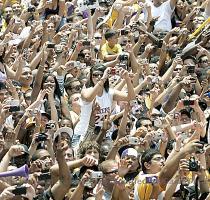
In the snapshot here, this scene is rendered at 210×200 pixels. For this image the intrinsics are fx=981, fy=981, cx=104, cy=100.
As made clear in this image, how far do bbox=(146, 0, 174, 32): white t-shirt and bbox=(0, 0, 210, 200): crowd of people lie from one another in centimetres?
2

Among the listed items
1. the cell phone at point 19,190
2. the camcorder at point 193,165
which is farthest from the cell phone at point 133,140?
the cell phone at point 19,190

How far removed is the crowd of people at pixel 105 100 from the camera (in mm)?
8219

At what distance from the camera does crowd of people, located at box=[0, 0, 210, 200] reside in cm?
822

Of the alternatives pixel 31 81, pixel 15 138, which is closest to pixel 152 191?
pixel 15 138

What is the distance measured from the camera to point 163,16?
14.1 metres

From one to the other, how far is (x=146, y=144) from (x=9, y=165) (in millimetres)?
1414

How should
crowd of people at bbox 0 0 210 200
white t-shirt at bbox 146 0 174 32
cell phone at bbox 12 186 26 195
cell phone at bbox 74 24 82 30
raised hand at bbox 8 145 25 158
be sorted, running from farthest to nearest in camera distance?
white t-shirt at bbox 146 0 174 32 → cell phone at bbox 74 24 82 30 → raised hand at bbox 8 145 25 158 → crowd of people at bbox 0 0 210 200 → cell phone at bbox 12 186 26 195

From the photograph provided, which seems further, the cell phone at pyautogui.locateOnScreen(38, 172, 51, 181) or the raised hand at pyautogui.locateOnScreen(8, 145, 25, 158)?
the raised hand at pyautogui.locateOnScreen(8, 145, 25, 158)

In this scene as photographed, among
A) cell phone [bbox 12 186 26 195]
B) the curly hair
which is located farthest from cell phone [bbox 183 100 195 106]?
cell phone [bbox 12 186 26 195]

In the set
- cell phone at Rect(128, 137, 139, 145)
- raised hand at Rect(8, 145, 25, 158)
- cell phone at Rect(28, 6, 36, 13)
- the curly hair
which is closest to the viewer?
raised hand at Rect(8, 145, 25, 158)

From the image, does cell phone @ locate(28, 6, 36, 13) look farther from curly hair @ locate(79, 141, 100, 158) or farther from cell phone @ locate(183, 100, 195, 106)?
curly hair @ locate(79, 141, 100, 158)

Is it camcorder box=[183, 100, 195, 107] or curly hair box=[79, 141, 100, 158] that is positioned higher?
camcorder box=[183, 100, 195, 107]

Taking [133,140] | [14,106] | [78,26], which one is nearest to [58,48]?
[78,26]

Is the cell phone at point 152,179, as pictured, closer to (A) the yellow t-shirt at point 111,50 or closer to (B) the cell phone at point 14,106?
(B) the cell phone at point 14,106
